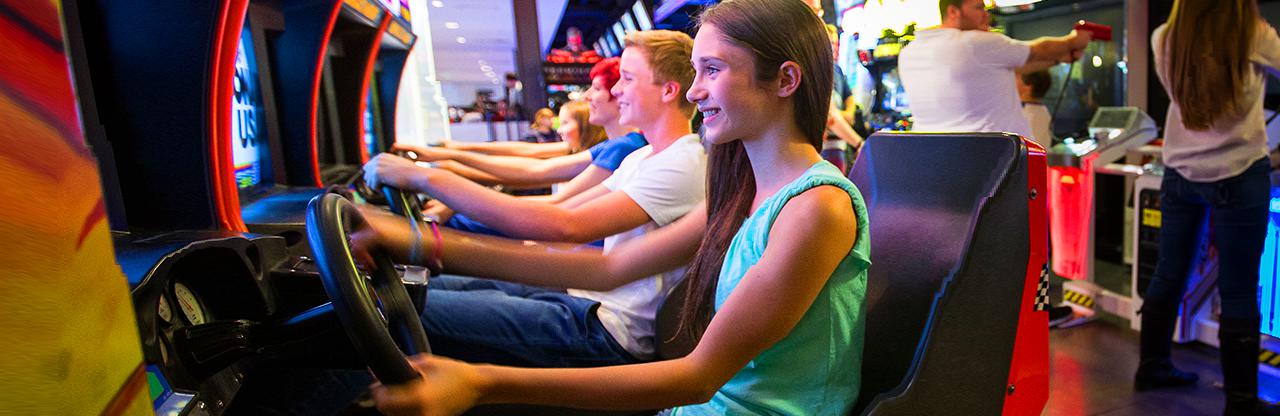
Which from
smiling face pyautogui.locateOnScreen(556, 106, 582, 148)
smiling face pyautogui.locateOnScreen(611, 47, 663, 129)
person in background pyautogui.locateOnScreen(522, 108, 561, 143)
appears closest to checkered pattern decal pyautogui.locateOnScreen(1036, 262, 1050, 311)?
smiling face pyautogui.locateOnScreen(611, 47, 663, 129)

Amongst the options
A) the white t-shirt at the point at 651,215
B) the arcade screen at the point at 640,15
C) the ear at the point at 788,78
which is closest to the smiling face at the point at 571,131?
the white t-shirt at the point at 651,215

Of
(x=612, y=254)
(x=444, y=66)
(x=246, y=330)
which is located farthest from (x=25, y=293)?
(x=444, y=66)

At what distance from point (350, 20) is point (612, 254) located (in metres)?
2.51

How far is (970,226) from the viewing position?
1.16 m

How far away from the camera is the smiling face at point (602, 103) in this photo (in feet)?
8.69

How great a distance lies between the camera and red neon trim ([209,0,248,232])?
156 centimetres

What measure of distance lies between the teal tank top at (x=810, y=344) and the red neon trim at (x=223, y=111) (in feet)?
3.52

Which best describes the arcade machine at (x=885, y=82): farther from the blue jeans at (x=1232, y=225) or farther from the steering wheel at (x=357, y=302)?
the steering wheel at (x=357, y=302)

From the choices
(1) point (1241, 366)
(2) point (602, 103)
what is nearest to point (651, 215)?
(2) point (602, 103)

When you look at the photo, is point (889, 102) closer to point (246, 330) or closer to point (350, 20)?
point (350, 20)

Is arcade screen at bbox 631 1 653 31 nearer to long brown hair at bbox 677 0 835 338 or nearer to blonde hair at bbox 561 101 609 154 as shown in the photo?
blonde hair at bbox 561 101 609 154

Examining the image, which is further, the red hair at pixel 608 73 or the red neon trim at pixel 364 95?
the red neon trim at pixel 364 95

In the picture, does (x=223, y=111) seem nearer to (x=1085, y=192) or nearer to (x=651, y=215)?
(x=651, y=215)

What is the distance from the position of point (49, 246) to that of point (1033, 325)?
120cm
